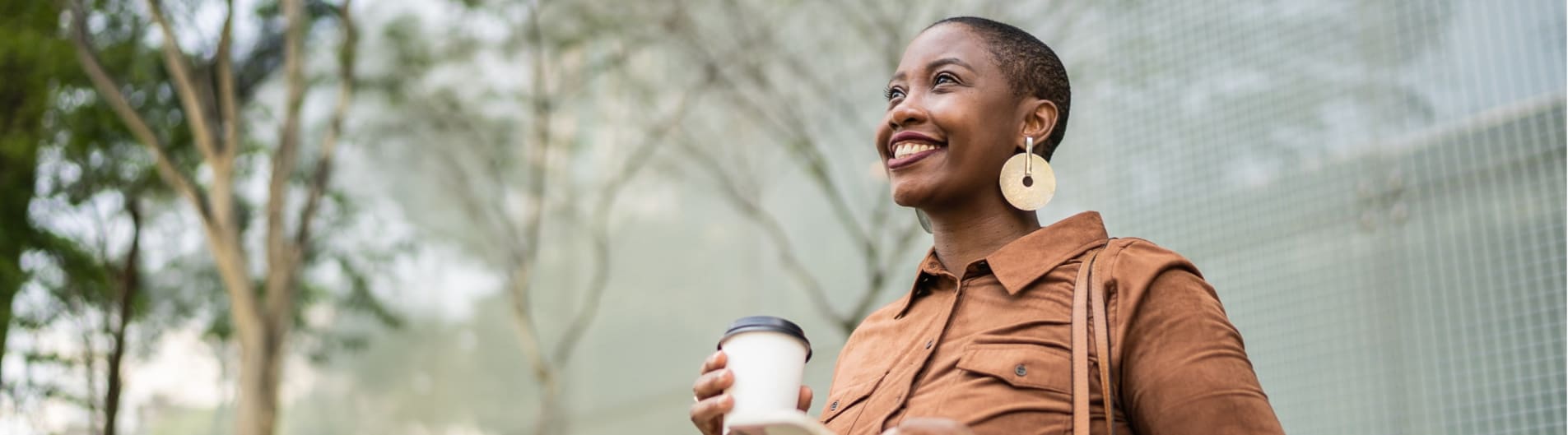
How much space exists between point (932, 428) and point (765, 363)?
0.23 m

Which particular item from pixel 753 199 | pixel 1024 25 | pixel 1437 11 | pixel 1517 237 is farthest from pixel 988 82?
pixel 753 199

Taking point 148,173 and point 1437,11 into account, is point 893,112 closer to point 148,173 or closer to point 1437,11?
point 1437,11

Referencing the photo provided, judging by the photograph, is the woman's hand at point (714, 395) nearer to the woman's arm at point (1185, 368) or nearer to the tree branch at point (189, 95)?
the woman's arm at point (1185, 368)

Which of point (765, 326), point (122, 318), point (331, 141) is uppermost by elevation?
point (331, 141)

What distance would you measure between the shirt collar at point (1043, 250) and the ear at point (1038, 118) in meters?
0.11

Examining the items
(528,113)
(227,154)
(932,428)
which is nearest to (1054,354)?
(932,428)

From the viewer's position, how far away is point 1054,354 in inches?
56.0

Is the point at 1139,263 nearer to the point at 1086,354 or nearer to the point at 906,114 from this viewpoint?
the point at 1086,354

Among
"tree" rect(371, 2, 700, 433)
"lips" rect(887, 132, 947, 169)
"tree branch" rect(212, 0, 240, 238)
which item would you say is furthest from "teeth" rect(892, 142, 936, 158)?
"tree" rect(371, 2, 700, 433)

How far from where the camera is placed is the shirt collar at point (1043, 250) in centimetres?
151

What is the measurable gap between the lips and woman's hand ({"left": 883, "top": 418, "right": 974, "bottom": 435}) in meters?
0.44

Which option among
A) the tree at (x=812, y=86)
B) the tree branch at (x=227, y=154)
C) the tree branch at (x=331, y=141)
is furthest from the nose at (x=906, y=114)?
the tree branch at (x=331, y=141)

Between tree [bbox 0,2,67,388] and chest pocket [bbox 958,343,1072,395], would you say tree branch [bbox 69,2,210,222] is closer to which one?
tree [bbox 0,2,67,388]

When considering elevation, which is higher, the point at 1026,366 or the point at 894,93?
the point at 894,93
